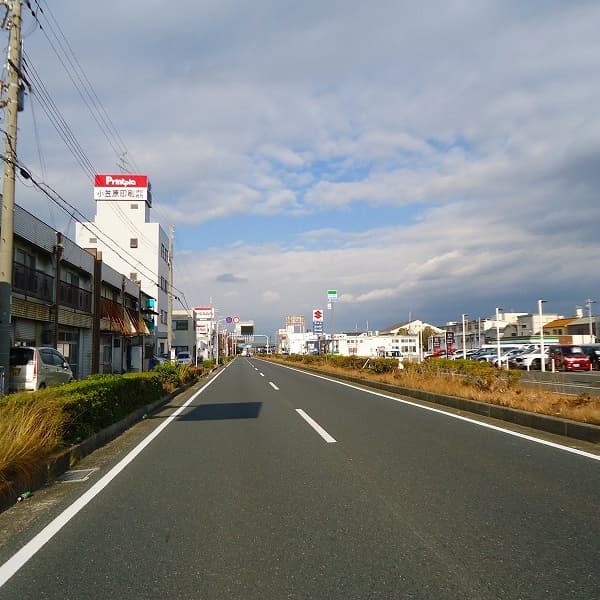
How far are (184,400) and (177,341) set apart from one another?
67.5 m

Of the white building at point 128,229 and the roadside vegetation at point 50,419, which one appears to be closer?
the roadside vegetation at point 50,419

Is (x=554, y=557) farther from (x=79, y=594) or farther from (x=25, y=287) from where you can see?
(x=25, y=287)

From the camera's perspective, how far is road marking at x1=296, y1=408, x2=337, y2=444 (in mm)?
9291

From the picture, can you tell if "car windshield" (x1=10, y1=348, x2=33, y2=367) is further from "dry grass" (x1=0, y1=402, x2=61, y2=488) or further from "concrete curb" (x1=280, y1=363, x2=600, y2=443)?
"concrete curb" (x1=280, y1=363, x2=600, y2=443)

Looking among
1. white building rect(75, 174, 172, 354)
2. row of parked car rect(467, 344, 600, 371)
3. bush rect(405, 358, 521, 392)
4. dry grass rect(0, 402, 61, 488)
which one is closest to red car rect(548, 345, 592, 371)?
row of parked car rect(467, 344, 600, 371)

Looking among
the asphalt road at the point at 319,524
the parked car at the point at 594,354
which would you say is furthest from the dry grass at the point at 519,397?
the parked car at the point at 594,354

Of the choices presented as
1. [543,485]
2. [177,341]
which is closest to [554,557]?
[543,485]

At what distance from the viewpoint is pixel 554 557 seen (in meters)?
3.94

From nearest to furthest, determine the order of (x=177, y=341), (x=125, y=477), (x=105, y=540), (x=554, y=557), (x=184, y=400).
Answer: 1. (x=554, y=557)
2. (x=105, y=540)
3. (x=125, y=477)
4. (x=184, y=400)
5. (x=177, y=341)

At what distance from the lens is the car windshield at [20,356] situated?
577 inches

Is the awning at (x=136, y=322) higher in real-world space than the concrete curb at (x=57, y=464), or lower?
higher

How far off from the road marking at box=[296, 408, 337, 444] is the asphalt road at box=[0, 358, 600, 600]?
35cm

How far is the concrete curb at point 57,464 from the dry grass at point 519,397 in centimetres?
812

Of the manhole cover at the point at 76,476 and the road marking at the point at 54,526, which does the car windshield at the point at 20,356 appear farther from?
the manhole cover at the point at 76,476
